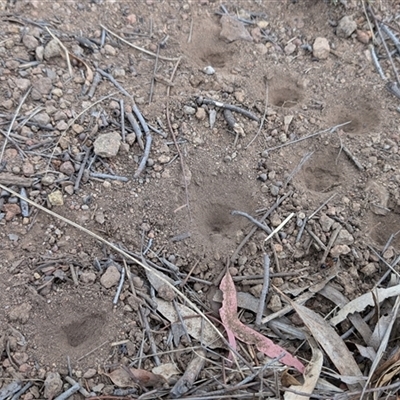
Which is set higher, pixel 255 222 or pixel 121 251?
pixel 255 222

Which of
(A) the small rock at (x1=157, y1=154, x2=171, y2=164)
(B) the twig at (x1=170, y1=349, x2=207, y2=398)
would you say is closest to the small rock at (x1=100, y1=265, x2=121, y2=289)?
(B) the twig at (x1=170, y1=349, x2=207, y2=398)

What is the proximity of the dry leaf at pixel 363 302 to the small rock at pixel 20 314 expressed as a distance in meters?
1.07

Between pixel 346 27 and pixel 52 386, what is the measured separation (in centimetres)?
214

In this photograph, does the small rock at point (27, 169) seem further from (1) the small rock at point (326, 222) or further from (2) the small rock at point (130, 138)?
(1) the small rock at point (326, 222)

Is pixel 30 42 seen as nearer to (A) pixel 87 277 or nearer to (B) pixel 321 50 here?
(A) pixel 87 277

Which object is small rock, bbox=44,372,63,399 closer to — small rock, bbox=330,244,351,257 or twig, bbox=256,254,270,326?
twig, bbox=256,254,270,326

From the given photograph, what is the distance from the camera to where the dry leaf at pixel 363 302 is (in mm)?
1805

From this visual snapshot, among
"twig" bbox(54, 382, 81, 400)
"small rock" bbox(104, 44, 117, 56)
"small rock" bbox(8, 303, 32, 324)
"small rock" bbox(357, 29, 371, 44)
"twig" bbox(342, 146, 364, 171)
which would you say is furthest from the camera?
"small rock" bbox(357, 29, 371, 44)

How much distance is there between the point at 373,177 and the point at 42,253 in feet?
4.50

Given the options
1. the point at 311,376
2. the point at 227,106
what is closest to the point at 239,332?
the point at 311,376

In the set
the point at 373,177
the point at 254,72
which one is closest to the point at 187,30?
the point at 254,72

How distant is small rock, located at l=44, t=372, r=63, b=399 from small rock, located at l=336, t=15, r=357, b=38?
209cm

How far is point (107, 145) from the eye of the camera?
6.60ft

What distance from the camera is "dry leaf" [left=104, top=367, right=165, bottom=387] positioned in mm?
1642
